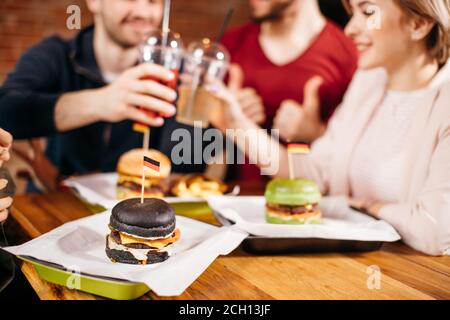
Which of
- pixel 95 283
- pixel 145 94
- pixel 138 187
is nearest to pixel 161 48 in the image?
pixel 145 94

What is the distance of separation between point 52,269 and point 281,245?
0.61m

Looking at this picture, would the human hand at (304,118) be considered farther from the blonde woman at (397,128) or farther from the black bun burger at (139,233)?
the black bun burger at (139,233)

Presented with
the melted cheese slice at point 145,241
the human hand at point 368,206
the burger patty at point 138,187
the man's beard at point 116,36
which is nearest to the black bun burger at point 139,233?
the melted cheese slice at point 145,241

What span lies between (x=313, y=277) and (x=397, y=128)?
860mm

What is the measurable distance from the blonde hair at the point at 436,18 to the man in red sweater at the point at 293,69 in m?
0.99

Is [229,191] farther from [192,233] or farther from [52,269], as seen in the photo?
[52,269]

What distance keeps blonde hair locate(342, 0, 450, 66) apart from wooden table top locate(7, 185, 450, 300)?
26.8 inches

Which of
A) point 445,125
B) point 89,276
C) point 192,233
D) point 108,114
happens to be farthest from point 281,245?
point 108,114

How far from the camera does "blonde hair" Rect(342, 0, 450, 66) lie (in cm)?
157

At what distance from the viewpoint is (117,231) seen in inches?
48.7

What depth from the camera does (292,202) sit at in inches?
62.0

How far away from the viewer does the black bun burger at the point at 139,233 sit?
121cm

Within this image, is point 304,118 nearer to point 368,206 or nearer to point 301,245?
point 368,206
